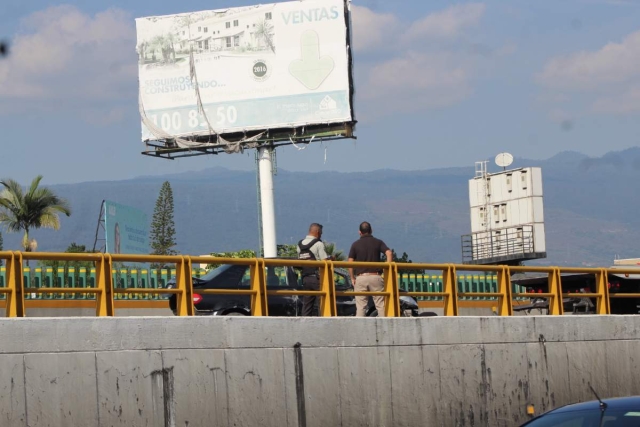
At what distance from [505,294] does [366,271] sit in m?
Answer: 2.72

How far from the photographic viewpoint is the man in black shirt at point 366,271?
16672 mm

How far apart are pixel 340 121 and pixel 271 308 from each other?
3198 centimetres

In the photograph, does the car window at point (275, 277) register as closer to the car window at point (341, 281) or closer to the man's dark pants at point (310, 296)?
the man's dark pants at point (310, 296)

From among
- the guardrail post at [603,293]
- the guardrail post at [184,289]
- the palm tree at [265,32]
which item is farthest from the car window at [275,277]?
the palm tree at [265,32]

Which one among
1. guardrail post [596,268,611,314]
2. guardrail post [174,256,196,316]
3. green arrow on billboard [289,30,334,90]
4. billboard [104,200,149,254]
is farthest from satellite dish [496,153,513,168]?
guardrail post [174,256,196,316]

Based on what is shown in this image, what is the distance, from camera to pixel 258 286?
15047 millimetres

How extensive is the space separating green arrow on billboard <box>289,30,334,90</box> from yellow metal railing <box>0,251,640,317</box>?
29.7m

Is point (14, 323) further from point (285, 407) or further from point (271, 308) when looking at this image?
point (271, 308)

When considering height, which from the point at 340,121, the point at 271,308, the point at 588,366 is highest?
the point at 340,121

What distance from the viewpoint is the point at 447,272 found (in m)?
17.4

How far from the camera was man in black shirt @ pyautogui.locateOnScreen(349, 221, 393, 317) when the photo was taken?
16.7 m

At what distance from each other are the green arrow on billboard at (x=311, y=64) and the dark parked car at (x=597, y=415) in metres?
40.6

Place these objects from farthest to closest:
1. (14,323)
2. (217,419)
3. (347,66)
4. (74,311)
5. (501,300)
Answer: (347,66)
(74,311)
(501,300)
(217,419)
(14,323)

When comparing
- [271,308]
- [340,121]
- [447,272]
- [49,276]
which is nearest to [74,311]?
[49,276]
